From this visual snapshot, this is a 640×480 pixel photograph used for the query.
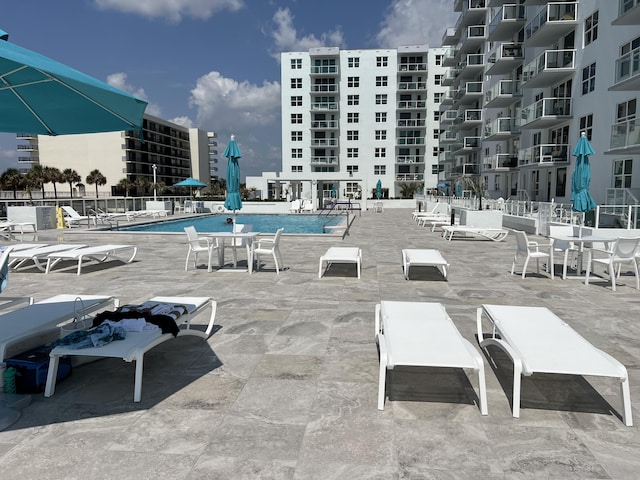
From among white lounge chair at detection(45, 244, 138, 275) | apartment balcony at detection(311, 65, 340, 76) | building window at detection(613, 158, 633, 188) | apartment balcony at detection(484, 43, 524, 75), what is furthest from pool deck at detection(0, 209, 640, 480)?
apartment balcony at detection(311, 65, 340, 76)

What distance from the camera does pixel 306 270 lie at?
9469mm

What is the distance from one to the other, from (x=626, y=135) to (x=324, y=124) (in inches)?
1837

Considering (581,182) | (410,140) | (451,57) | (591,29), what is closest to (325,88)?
(410,140)

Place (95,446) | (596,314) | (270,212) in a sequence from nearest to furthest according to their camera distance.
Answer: (95,446)
(596,314)
(270,212)

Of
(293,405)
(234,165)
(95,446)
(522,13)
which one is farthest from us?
(522,13)

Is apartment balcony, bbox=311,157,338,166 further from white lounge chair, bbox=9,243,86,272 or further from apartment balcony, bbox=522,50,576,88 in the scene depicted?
white lounge chair, bbox=9,243,86,272

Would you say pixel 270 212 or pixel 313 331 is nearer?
pixel 313 331

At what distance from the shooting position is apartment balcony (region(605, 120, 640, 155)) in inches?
599

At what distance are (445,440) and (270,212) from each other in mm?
32302

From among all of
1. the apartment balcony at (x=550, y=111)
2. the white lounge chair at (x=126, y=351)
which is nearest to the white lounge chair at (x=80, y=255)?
the white lounge chair at (x=126, y=351)

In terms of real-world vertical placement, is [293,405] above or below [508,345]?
below

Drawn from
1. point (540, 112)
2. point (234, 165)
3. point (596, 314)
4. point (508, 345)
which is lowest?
point (596, 314)

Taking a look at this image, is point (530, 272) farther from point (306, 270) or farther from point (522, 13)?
point (522, 13)

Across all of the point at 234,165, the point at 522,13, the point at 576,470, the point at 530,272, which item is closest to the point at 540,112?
the point at 522,13
